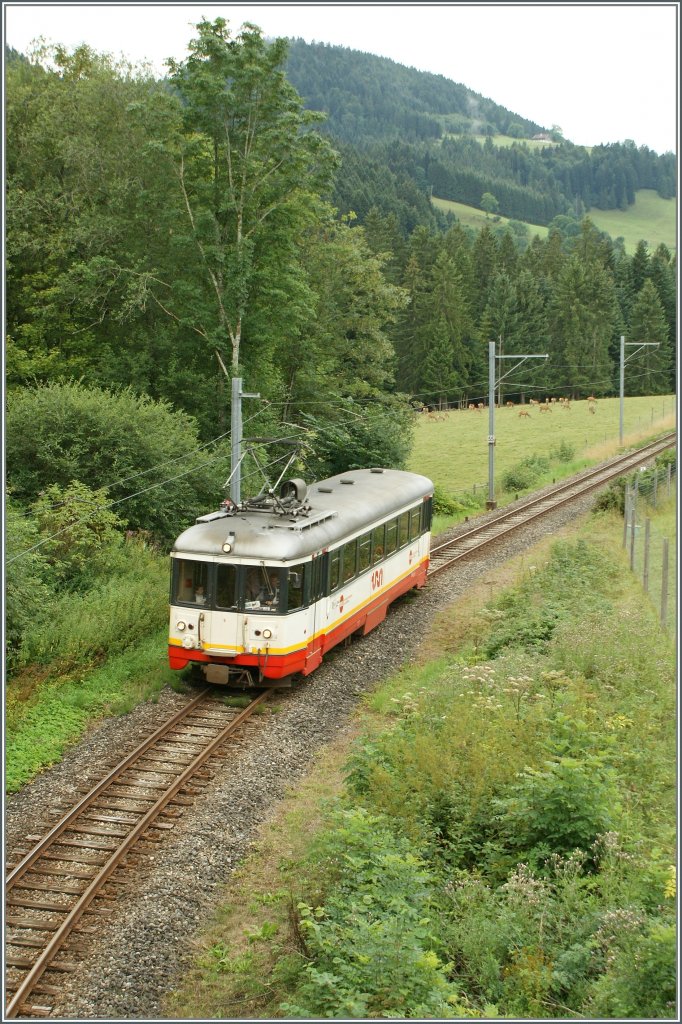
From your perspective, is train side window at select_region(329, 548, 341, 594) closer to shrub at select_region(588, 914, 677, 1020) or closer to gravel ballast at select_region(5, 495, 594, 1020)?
gravel ballast at select_region(5, 495, 594, 1020)

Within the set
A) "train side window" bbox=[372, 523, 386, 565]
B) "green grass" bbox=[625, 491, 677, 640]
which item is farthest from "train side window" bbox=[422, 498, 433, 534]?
"green grass" bbox=[625, 491, 677, 640]

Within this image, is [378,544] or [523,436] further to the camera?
[523,436]

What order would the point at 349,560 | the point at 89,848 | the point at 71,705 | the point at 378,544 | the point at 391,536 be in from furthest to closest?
the point at 391,536, the point at 378,544, the point at 349,560, the point at 71,705, the point at 89,848

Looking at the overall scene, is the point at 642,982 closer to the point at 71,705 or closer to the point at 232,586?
the point at 232,586

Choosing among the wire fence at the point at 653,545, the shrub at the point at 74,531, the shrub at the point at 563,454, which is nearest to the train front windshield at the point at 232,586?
the shrub at the point at 74,531

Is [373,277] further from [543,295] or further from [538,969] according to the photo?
[543,295]

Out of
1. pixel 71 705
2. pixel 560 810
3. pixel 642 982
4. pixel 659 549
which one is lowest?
pixel 71 705

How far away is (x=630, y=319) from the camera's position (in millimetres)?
90688

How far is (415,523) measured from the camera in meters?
22.3

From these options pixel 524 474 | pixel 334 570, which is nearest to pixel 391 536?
pixel 334 570

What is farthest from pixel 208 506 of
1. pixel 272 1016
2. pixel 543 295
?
pixel 543 295

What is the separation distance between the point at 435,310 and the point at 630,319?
804 inches

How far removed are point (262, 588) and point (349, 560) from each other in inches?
113

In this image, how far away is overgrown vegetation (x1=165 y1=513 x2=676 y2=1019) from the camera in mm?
7750
